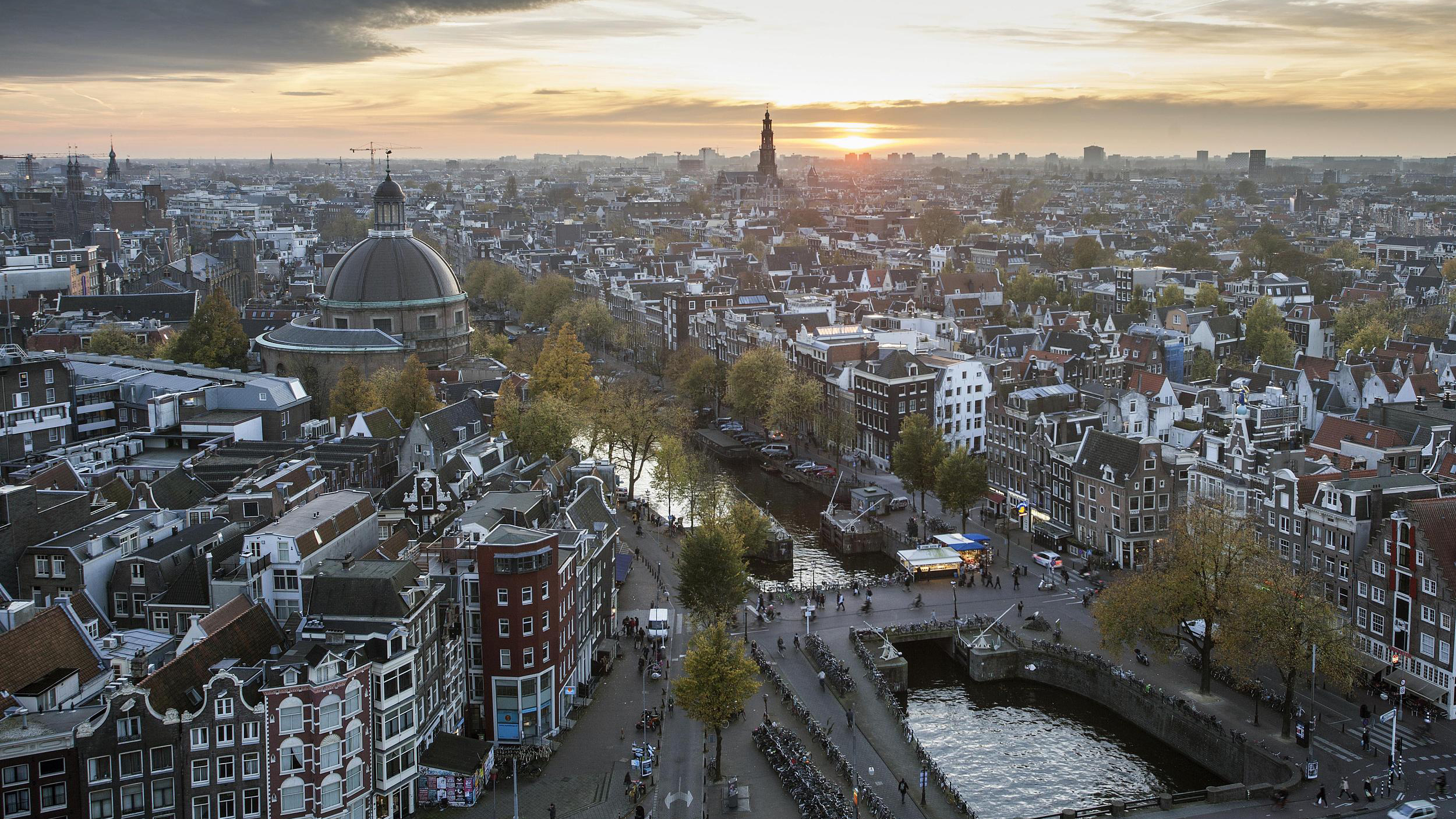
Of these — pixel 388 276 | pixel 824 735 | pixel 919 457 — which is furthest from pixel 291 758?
pixel 388 276

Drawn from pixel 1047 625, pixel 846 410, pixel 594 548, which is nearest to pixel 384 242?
pixel 846 410

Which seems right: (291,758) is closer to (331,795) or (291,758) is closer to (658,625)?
(331,795)

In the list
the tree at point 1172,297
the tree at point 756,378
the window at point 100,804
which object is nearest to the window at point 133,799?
the window at point 100,804

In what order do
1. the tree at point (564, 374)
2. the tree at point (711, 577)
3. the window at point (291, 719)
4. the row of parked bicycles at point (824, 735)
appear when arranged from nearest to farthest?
the window at point (291, 719)
the row of parked bicycles at point (824, 735)
the tree at point (711, 577)
the tree at point (564, 374)

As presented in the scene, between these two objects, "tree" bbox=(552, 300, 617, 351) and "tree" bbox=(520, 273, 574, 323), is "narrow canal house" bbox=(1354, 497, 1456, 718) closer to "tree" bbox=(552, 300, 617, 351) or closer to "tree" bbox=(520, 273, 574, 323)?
"tree" bbox=(552, 300, 617, 351)

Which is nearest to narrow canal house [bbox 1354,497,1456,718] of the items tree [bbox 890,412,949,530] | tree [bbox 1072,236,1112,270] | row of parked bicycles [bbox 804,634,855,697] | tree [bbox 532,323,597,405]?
row of parked bicycles [bbox 804,634,855,697]

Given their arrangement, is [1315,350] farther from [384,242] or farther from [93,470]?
[93,470]

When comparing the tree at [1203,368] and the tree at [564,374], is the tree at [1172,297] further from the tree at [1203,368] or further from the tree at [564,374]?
the tree at [564,374]
